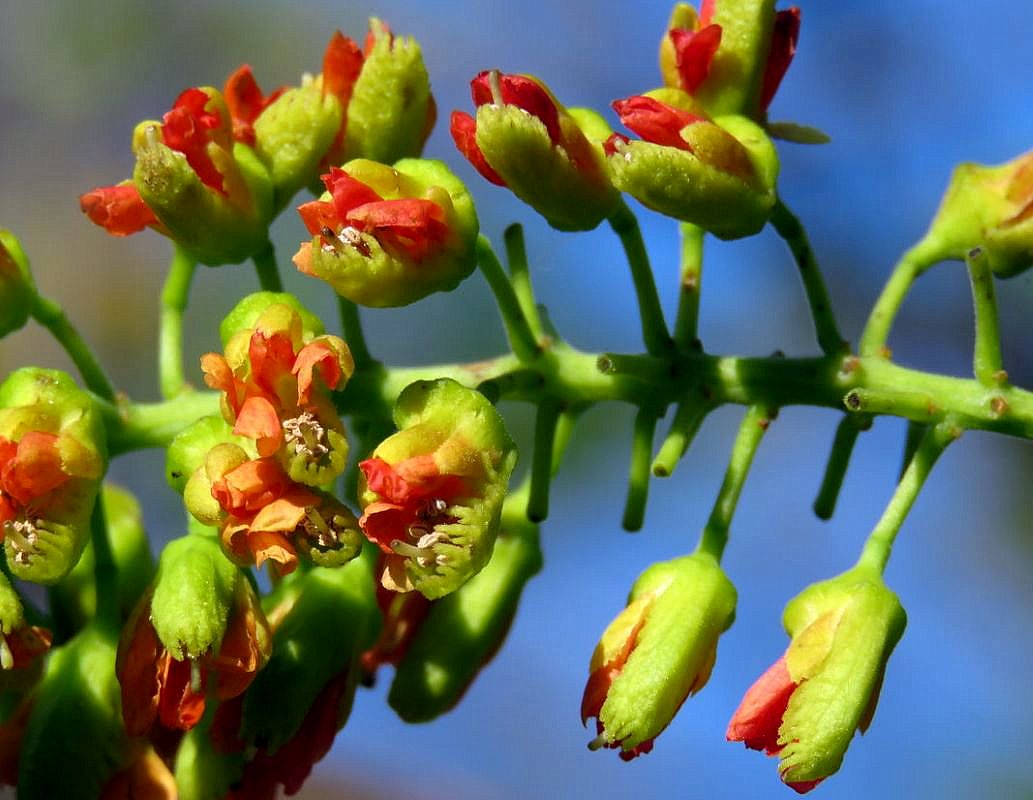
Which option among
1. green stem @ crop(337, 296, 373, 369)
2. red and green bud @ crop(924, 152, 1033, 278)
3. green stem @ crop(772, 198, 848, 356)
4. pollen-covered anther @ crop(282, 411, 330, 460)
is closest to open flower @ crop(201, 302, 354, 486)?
pollen-covered anther @ crop(282, 411, 330, 460)

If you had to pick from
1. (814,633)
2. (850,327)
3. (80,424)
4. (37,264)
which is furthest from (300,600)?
(37,264)

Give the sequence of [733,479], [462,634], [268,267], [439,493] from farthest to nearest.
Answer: [462,634] → [268,267] → [733,479] → [439,493]

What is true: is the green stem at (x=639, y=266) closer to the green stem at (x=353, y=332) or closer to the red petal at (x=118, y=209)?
the green stem at (x=353, y=332)

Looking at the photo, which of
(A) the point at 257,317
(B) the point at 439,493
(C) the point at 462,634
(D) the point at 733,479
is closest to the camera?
(B) the point at 439,493

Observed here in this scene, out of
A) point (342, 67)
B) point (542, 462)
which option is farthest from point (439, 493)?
point (342, 67)

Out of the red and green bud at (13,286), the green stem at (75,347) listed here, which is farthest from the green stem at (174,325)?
the red and green bud at (13,286)

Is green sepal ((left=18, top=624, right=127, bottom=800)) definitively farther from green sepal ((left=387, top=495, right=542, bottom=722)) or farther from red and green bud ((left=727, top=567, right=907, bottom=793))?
red and green bud ((left=727, top=567, right=907, bottom=793))

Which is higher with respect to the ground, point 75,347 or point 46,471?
point 75,347

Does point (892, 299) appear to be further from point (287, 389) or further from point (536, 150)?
point (287, 389)
